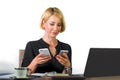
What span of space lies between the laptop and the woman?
966mm

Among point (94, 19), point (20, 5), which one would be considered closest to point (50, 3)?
point (20, 5)

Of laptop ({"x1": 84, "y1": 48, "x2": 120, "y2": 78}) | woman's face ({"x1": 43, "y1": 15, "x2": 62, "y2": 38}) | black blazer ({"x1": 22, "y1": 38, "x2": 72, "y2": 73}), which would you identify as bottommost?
black blazer ({"x1": 22, "y1": 38, "x2": 72, "y2": 73})

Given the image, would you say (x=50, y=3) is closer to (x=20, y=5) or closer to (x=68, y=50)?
(x=20, y=5)

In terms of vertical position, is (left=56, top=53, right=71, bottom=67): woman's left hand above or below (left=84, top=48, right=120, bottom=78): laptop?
below

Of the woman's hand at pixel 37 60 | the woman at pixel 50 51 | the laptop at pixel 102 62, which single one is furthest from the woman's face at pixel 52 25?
the laptop at pixel 102 62

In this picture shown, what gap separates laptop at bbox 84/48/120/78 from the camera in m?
1.52

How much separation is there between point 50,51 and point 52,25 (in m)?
0.28

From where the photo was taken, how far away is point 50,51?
9.26 ft

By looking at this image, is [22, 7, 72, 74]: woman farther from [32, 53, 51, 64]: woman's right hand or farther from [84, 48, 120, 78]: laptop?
[84, 48, 120, 78]: laptop

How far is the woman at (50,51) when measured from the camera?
257 cm

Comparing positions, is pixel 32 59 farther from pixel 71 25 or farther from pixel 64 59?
pixel 71 25

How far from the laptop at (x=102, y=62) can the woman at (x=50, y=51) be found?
3.17 feet

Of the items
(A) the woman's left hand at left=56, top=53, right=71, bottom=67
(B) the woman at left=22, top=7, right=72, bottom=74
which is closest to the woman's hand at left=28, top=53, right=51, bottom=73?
(B) the woman at left=22, top=7, right=72, bottom=74

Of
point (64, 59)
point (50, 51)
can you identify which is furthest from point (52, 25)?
point (64, 59)
